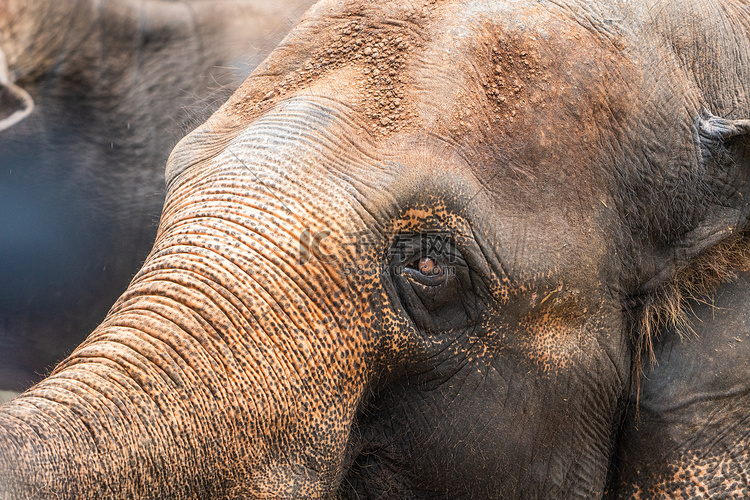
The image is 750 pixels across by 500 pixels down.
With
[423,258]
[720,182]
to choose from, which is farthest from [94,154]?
[720,182]

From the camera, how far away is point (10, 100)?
8.98 feet

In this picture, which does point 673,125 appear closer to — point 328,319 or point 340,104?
point 340,104

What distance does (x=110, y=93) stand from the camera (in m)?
3.46

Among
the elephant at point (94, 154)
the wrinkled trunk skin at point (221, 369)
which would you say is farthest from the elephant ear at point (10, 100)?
the wrinkled trunk skin at point (221, 369)

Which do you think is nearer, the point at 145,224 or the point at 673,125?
the point at 673,125

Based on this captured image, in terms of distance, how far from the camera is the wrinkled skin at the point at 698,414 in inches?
70.0

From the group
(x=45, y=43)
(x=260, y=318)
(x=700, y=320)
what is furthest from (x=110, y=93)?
(x=700, y=320)

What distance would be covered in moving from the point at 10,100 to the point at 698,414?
236 cm

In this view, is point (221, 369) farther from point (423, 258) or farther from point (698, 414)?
point (698, 414)

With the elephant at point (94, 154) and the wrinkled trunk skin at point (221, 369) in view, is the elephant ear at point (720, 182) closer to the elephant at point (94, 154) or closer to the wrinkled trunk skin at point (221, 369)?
the wrinkled trunk skin at point (221, 369)

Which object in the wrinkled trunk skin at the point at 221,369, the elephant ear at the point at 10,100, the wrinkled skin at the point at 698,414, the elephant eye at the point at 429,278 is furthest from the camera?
the elephant ear at the point at 10,100

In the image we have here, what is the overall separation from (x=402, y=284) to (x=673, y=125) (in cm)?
72

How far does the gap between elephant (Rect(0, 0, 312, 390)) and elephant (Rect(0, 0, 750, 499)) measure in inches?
65.1

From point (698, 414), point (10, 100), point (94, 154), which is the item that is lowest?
A: point (94, 154)
